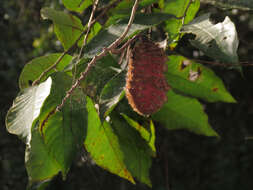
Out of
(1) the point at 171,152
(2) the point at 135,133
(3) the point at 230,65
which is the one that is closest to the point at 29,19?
(1) the point at 171,152

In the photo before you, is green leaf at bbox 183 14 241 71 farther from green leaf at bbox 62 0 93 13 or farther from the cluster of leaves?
green leaf at bbox 62 0 93 13

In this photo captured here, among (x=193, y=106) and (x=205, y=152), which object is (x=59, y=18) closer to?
(x=193, y=106)

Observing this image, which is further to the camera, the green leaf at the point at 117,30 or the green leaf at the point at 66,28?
the green leaf at the point at 66,28

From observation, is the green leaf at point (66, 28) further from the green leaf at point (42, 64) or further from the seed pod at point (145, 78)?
the seed pod at point (145, 78)

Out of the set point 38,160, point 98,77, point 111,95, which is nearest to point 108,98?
point 111,95

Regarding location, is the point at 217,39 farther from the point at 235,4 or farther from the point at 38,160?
the point at 38,160

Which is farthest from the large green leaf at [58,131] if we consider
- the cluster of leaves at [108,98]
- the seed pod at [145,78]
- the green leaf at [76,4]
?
the green leaf at [76,4]
